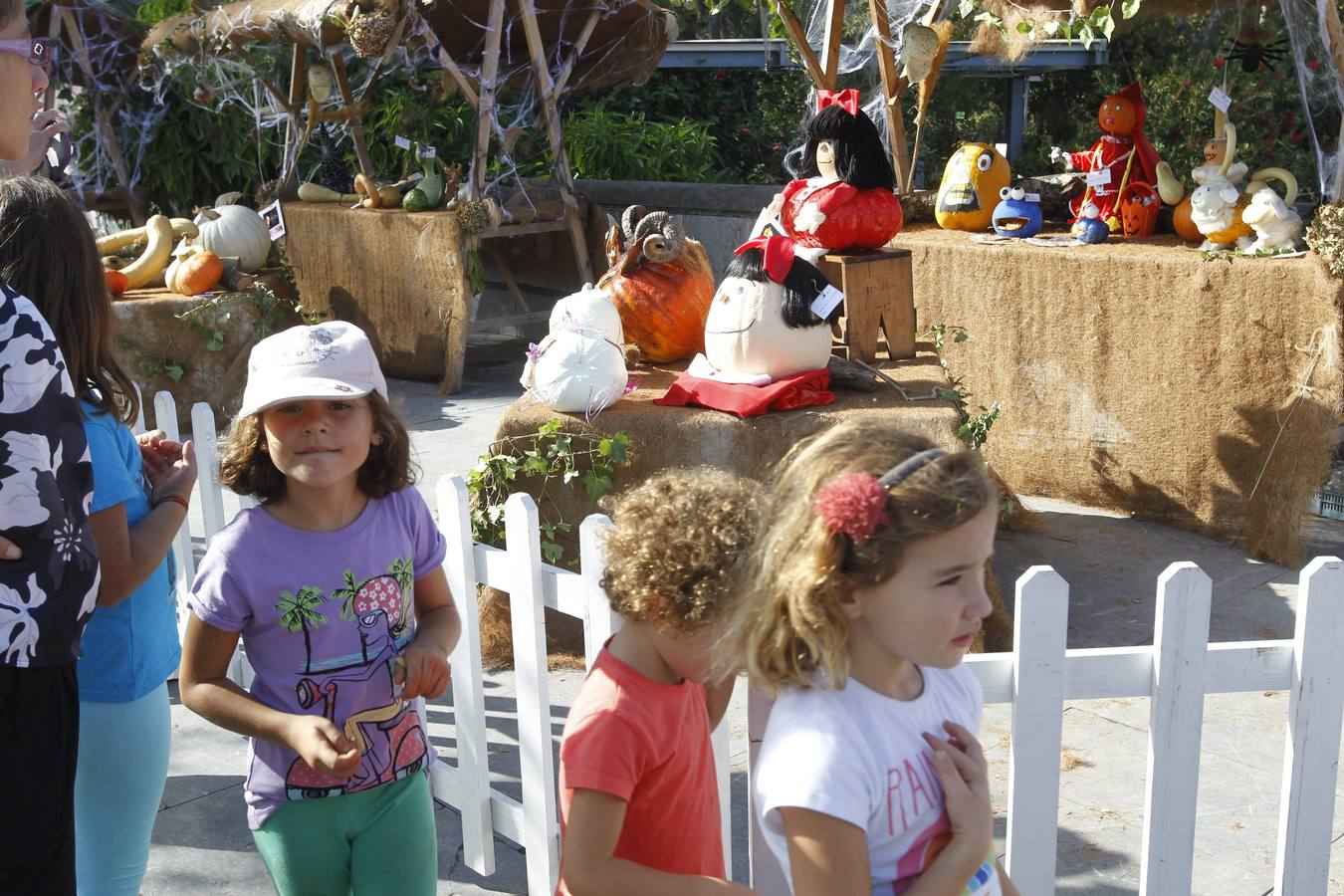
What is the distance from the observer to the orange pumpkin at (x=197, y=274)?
268 inches

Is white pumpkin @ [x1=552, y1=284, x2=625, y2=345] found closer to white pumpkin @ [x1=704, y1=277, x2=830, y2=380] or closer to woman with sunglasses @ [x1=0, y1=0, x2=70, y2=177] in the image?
white pumpkin @ [x1=704, y1=277, x2=830, y2=380]

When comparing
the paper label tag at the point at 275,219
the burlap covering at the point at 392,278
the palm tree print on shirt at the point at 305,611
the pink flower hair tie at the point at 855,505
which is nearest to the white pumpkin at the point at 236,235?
the paper label tag at the point at 275,219

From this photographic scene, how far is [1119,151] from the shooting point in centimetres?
541

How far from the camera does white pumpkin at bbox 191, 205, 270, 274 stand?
7395mm

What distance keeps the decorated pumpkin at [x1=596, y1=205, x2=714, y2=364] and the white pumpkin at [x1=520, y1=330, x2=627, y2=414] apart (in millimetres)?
547

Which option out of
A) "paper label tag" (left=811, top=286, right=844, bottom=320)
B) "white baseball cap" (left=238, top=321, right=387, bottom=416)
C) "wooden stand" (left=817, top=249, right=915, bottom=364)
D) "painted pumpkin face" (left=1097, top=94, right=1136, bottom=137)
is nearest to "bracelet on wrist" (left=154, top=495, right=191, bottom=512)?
"white baseball cap" (left=238, top=321, right=387, bottom=416)

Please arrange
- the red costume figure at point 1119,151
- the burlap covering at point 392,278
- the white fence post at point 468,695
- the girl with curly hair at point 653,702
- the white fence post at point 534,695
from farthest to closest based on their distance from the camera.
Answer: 1. the burlap covering at point 392,278
2. the red costume figure at point 1119,151
3. the white fence post at point 468,695
4. the white fence post at point 534,695
5. the girl with curly hair at point 653,702

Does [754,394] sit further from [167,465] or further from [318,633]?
[318,633]

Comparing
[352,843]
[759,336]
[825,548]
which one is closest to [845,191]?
[759,336]

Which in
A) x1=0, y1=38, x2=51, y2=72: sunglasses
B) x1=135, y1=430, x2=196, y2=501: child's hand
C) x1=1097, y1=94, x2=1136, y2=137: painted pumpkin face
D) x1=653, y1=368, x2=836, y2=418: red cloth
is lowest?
x1=653, y1=368, x2=836, y2=418: red cloth

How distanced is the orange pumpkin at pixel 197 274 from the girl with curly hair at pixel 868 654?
605cm

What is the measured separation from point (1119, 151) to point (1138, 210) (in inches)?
14.0

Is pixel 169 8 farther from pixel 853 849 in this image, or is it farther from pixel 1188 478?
pixel 853 849

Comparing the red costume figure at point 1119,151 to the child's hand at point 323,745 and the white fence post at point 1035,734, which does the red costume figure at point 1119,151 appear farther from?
the child's hand at point 323,745
